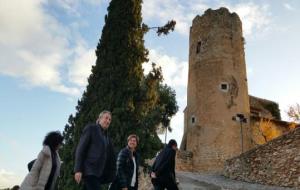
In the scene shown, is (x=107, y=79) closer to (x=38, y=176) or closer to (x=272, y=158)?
(x=272, y=158)

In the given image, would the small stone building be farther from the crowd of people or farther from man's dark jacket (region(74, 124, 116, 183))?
man's dark jacket (region(74, 124, 116, 183))

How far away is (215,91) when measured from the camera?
81.5 ft

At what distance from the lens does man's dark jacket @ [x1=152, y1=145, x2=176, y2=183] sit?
704 cm

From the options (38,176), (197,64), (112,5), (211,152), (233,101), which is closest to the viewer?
(38,176)

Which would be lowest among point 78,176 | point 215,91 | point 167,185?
point 167,185

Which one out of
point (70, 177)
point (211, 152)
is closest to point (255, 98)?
point (211, 152)

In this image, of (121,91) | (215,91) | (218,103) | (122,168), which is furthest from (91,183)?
(215,91)

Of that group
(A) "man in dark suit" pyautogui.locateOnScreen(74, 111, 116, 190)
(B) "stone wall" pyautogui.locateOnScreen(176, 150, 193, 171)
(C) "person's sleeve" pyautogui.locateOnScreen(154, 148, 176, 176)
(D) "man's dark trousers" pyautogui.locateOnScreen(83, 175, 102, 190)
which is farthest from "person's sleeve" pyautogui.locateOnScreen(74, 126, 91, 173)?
(B) "stone wall" pyautogui.locateOnScreen(176, 150, 193, 171)

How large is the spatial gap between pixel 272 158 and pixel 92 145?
1016cm

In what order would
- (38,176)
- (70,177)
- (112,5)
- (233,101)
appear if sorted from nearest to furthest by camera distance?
1. (38,176)
2. (70,177)
3. (112,5)
4. (233,101)

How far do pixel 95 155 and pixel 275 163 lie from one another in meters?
10.1

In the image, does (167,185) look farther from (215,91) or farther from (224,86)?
(224,86)

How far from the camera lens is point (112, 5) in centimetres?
1606

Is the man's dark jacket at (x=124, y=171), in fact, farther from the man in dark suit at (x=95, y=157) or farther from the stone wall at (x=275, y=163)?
the stone wall at (x=275, y=163)
